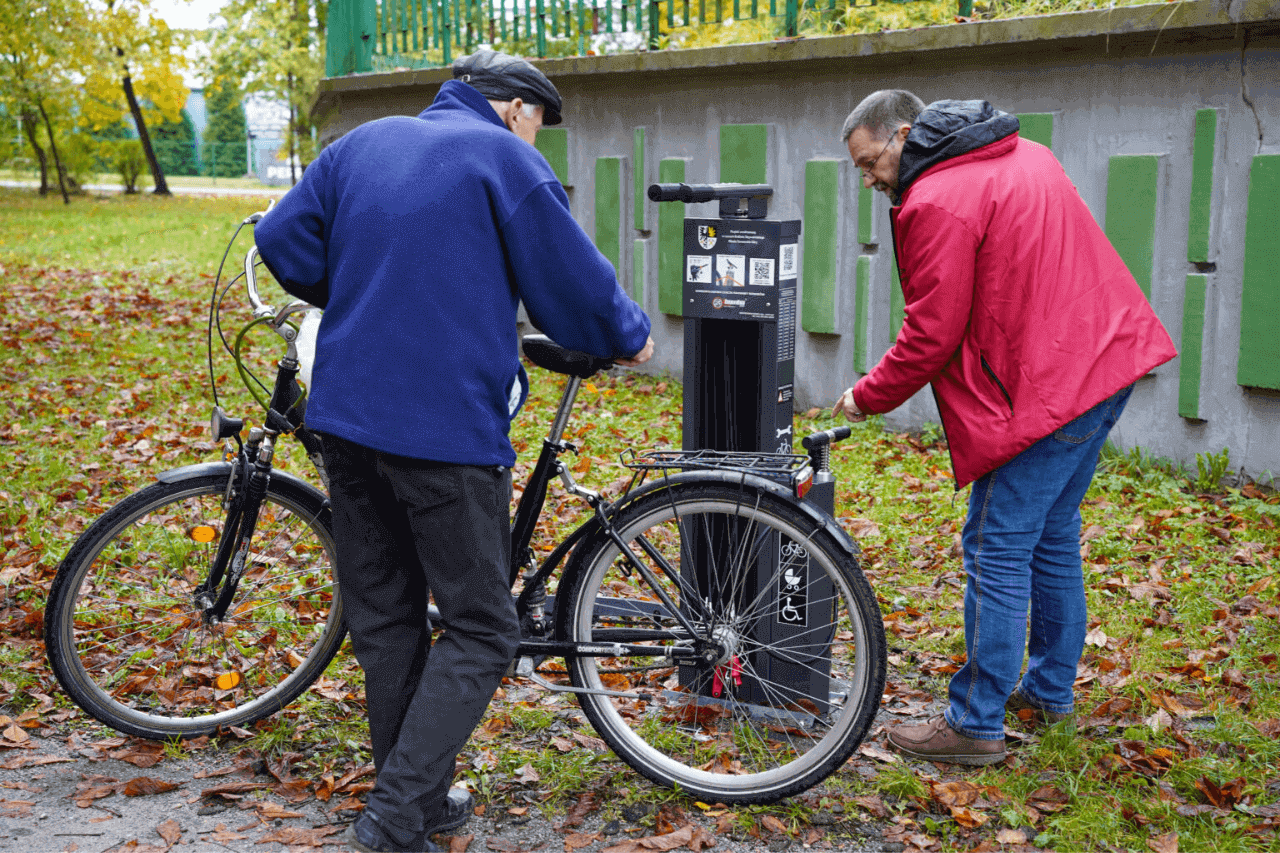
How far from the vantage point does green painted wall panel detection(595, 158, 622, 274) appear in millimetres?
9227

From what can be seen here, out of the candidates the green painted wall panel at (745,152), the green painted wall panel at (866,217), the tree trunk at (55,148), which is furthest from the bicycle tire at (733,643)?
the tree trunk at (55,148)

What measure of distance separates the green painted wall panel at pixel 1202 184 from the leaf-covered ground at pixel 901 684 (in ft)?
3.78

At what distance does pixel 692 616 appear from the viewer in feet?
11.2

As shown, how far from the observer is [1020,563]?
350 cm

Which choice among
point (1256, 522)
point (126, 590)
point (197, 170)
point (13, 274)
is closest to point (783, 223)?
point (126, 590)

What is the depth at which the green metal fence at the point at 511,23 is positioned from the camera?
8242mm

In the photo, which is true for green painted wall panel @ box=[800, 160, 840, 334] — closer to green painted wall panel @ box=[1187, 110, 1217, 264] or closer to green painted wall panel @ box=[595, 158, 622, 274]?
→ green painted wall panel @ box=[595, 158, 622, 274]

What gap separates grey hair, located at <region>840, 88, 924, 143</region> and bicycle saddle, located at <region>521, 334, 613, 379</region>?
1010 millimetres

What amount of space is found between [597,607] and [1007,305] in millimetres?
1448

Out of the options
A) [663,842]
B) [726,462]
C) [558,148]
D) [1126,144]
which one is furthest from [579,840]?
[558,148]

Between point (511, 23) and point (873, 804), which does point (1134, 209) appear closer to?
point (873, 804)

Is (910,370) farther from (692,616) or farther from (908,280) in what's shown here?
(692,616)

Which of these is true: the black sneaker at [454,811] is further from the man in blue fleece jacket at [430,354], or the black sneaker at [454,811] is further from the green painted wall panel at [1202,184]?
the green painted wall panel at [1202,184]

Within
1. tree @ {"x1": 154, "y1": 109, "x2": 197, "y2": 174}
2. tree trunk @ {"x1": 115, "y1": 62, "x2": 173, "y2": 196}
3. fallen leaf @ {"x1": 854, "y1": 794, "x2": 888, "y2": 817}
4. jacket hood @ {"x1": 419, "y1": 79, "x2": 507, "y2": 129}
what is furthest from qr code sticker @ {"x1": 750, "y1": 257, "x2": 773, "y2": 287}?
tree @ {"x1": 154, "y1": 109, "x2": 197, "y2": 174}
